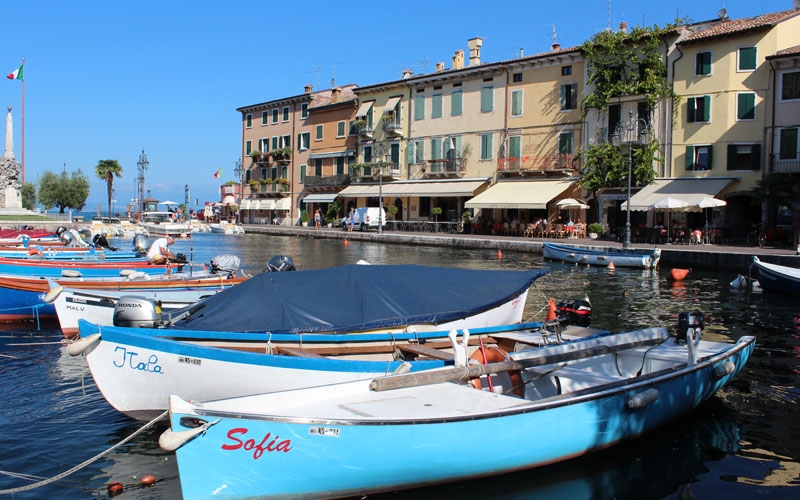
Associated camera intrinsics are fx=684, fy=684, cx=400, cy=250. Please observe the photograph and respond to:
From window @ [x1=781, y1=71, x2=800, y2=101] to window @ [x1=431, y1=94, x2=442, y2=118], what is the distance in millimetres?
24277

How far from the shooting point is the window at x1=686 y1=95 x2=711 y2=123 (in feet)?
122

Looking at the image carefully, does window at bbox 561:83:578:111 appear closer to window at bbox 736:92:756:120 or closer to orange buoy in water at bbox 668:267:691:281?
window at bbox 736:92:756:120

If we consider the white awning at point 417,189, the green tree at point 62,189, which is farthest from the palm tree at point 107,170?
the white awning at point 417,189

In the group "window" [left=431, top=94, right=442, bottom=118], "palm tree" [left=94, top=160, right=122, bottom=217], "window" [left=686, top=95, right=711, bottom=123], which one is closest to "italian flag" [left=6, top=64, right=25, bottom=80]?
"palm tree" [left=94, top=160, right=122, bottom=217]

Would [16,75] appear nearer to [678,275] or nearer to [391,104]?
[391,104]

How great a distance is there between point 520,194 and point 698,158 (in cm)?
1094

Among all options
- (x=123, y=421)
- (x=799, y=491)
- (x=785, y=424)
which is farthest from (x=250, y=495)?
(x=785, y=424)

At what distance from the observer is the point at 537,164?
150 feet

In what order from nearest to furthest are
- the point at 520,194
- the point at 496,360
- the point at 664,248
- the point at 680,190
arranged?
the point at 496,360 < the point at 664,248 < the point at 680,190 < the point at 520,194

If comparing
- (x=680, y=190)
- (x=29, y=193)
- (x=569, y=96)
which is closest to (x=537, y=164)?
(x=569, y=96)

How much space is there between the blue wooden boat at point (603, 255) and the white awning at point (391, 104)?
24592 millimetres

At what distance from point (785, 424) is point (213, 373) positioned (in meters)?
7.88

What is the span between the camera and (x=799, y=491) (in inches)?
296

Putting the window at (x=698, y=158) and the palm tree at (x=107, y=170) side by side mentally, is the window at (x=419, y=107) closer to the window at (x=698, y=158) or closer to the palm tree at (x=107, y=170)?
the window at (x=698, y=158)
